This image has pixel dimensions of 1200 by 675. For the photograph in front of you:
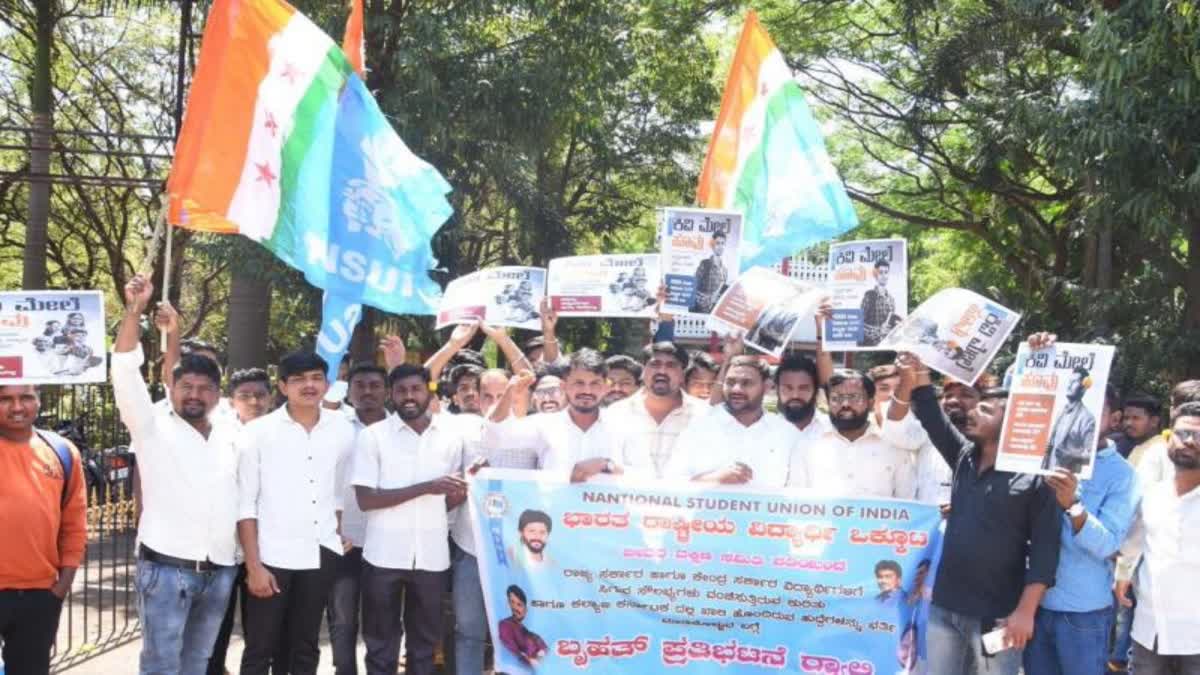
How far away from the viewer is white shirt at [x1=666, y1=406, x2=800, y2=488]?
20.9 ft

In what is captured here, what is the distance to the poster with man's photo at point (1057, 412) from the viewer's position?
16.5 ft

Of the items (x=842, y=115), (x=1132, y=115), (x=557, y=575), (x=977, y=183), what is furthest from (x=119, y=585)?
(x=842, y=115)

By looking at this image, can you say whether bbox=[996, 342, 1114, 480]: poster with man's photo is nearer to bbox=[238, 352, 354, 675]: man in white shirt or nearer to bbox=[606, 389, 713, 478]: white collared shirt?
bbox=[606, 389, 713, 478]: white collared shirt

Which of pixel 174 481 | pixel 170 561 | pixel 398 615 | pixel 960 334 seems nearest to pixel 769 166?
pixel 960 334

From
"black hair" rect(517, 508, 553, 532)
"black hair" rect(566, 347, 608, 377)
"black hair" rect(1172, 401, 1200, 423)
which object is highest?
"black hair" rect(566, 347, 608, 377)

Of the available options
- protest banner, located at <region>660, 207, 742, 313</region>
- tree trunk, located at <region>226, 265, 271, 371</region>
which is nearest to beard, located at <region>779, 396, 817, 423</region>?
protest banner, located at <region>660, 207, 742, 313</region>

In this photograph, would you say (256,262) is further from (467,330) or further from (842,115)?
(842,115)

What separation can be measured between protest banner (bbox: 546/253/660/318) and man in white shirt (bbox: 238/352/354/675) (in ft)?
6.61

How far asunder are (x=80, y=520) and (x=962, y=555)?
4.05m

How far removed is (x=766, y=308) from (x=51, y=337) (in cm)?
354

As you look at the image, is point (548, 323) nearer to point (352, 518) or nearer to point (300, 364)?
point (352, 518)

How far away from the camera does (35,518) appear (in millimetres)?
5594

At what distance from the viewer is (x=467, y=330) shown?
7.69m

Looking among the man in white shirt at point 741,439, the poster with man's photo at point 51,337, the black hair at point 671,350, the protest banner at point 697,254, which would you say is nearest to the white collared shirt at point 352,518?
the poster with man's photo at point 51,337
